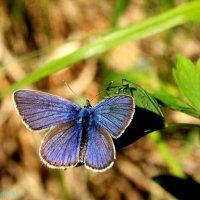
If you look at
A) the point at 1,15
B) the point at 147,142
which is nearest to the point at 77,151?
the point at 147,142

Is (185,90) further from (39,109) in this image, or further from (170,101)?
(39,109)

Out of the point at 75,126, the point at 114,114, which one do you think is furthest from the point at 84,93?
the point at 114,114

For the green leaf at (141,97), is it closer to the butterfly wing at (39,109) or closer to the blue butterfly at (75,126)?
the blue butterfly at (75,126)

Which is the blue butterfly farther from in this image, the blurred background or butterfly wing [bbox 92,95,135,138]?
the blurred background

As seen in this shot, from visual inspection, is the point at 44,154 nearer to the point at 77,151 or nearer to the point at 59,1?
the point at 77,151

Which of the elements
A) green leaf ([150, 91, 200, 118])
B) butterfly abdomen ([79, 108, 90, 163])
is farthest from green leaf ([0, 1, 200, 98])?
green leaf ([150, 91, 200, 118])

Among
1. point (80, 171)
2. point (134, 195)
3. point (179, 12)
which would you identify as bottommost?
point (134, 195)

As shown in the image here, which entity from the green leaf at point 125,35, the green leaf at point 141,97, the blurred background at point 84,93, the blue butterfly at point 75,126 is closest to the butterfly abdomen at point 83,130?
the blue butterfly at point 75,126
